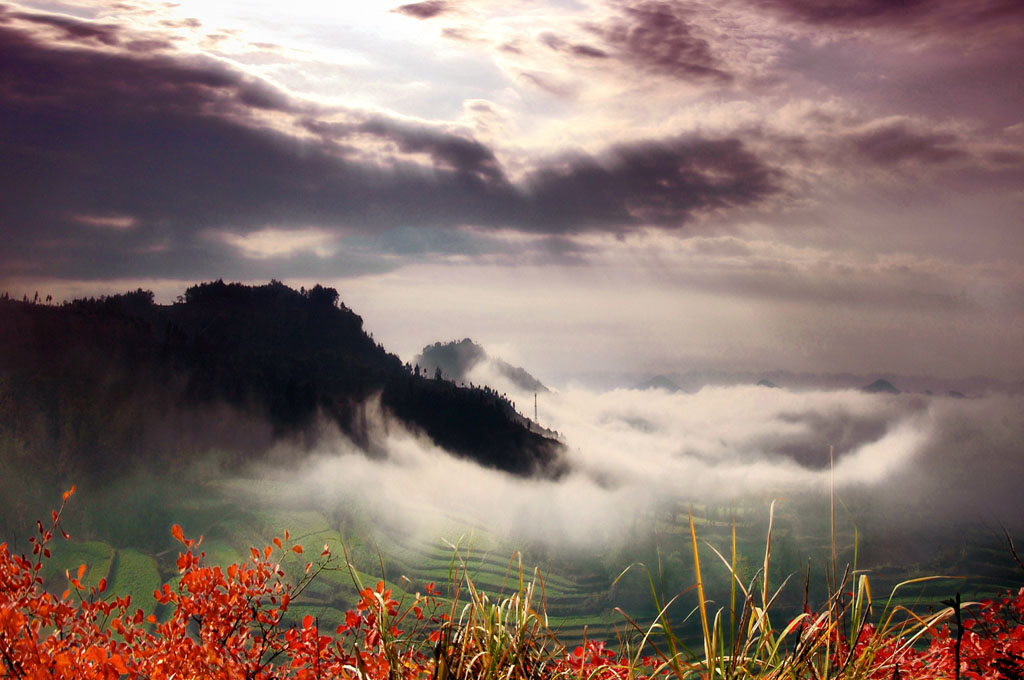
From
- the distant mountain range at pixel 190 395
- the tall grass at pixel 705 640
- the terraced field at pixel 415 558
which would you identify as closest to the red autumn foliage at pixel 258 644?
the tall grass at pixel 705 640

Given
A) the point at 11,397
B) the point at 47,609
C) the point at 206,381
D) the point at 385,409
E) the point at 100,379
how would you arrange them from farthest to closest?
the point at 385,409 < the point at 206,381 < the point at 100,379 < the point at 11,397 < the point at 47,609

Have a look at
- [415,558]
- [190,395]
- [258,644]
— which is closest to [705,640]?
[258,644]

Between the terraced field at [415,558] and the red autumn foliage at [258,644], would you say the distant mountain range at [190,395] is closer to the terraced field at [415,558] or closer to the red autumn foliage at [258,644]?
the terraced field at [415,558]

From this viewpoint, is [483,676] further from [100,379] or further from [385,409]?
[385,409]

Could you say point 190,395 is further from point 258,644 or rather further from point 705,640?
point 705,640

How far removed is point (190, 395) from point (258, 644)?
149983 mm

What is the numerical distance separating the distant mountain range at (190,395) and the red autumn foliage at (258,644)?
132 metres

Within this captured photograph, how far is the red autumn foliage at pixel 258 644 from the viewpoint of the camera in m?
4.25

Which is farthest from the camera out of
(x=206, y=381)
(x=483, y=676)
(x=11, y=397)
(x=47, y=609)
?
(x=206, y=381)

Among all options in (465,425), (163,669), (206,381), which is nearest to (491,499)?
(465,425)

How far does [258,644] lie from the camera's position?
23.7ft

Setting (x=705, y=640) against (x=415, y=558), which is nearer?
(x=705, y=640)

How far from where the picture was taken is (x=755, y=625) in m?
3.95

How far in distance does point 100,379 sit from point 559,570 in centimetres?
10464
